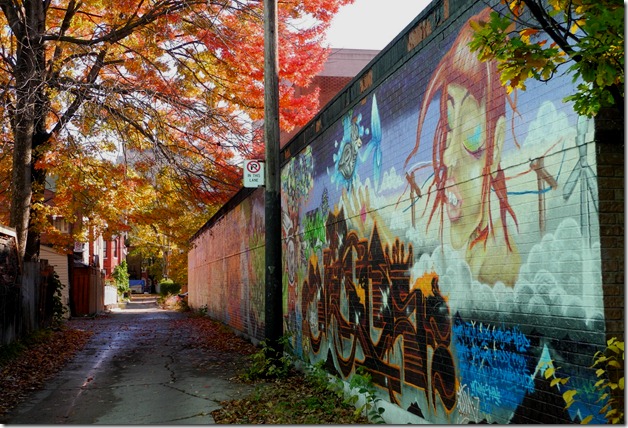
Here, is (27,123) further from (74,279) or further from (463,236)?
(74,279)

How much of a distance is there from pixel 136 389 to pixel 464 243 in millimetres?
6614

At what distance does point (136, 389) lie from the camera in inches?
407

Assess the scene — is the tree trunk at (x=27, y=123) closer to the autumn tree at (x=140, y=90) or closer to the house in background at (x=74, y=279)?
the autumn tree at (x=140, y=90)

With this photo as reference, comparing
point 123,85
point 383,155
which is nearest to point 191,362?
point 123,85

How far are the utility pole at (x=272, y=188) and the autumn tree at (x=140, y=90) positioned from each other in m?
3.07

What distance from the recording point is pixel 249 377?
35.3 feet

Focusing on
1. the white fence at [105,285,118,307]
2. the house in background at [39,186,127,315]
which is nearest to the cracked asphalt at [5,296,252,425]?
the house in background at [39,186,127,315]

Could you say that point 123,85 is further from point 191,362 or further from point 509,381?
point 509,381

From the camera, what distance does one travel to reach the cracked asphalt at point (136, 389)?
8367 mm

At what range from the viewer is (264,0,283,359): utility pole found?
1083 centimetres

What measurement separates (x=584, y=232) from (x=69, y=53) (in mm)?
15685

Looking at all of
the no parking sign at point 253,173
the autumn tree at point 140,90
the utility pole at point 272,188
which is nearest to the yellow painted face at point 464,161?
the utility pole at point 272,188

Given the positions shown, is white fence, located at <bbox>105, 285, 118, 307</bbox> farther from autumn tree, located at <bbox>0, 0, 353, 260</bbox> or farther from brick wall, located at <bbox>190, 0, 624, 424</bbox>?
brick wall, located at <bbox>190, 0, 624, 424</bbox>

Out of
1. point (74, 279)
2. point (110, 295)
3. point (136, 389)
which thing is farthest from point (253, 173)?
point (110, 295)
